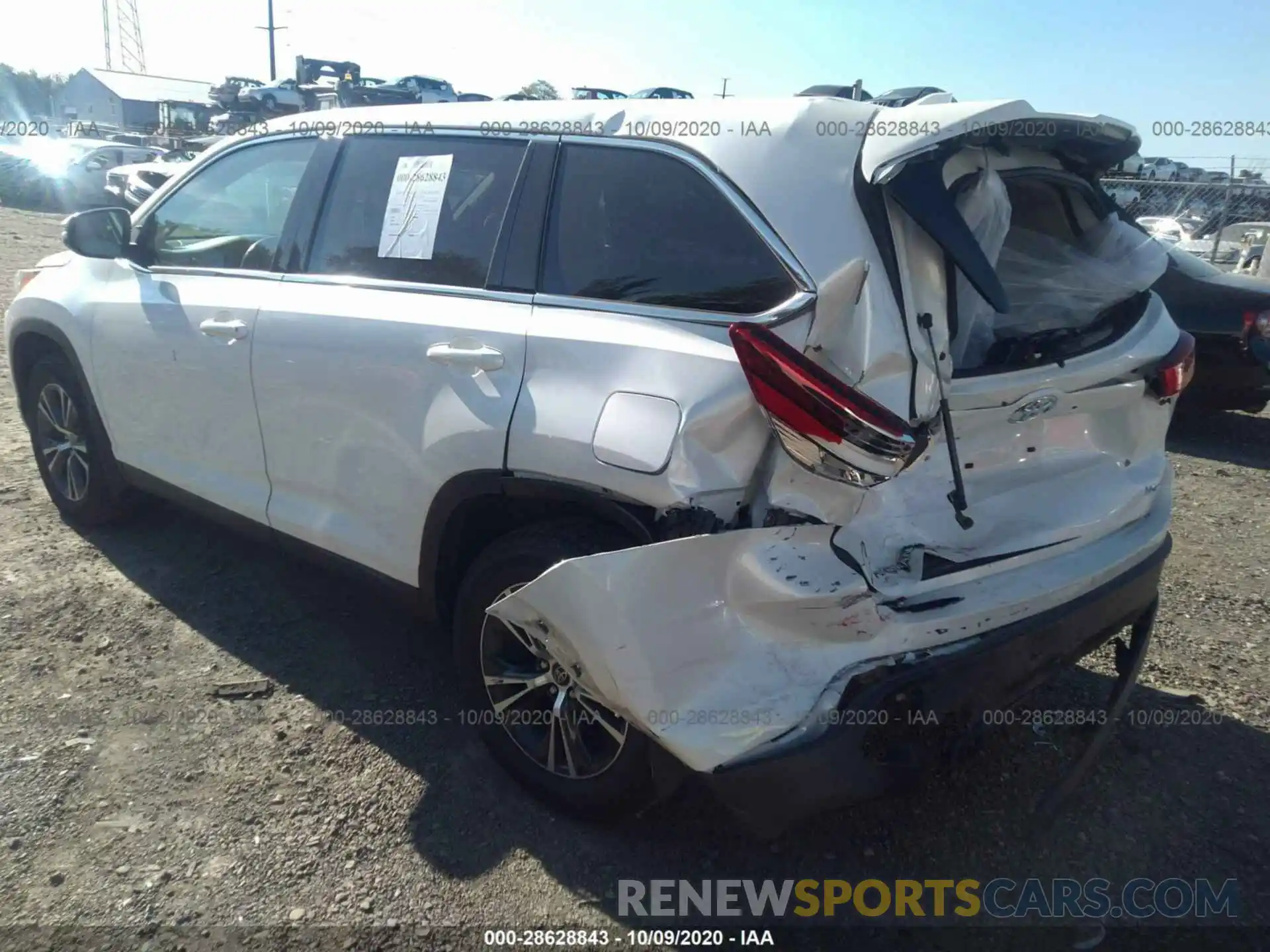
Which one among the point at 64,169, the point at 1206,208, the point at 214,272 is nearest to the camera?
the point at 214,272

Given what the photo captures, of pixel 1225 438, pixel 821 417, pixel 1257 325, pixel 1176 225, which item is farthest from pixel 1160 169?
pixel 821 417

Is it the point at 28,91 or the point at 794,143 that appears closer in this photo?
the point at 794,143

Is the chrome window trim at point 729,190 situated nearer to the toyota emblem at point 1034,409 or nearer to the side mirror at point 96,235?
the toyota emblem at point 1034,409

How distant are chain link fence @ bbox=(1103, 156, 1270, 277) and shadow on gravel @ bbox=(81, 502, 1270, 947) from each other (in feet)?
33.4

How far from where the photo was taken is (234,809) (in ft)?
9.12

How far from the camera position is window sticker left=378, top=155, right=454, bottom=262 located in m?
2.96

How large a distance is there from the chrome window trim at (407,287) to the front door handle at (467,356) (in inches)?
6.7

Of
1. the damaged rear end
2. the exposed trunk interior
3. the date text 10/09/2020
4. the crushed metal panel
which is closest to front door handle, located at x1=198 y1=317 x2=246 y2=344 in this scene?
the damaged rear end

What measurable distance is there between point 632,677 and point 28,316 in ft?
12.2

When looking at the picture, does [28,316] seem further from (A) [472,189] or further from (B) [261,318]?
(A) [472,189]

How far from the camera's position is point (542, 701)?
275 cm

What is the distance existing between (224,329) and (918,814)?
2817 mm

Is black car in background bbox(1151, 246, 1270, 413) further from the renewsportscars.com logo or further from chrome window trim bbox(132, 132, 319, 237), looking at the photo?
chrome window trim bbox(132, 132, 319, 237)

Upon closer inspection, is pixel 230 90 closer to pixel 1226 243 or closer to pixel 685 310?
pixel 1226 243
